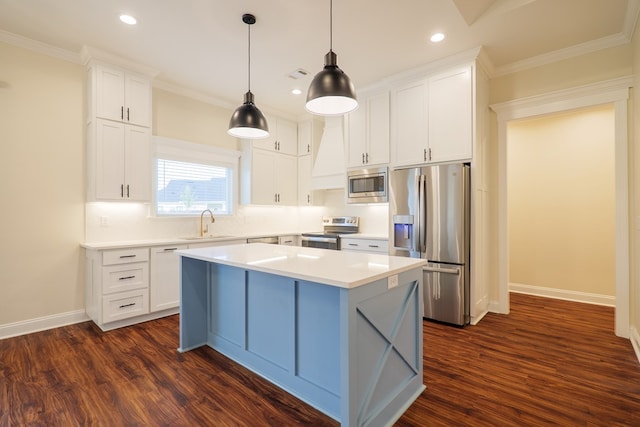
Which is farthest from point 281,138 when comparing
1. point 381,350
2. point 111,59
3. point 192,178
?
point 381,350

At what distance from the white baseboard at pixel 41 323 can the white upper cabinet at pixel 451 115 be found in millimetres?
4546

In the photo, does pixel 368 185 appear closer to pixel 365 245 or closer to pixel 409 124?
pixel 365 245

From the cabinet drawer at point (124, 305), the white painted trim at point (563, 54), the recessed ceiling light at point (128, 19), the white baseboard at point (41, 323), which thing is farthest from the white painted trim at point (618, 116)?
the white baseboard at point (41, 323)

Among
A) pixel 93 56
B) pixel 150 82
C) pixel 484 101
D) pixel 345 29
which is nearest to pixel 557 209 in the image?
pixel 484 101

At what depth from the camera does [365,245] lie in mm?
A: 4277

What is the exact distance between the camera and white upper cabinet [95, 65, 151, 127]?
3.42 metres

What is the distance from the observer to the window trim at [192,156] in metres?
4.09

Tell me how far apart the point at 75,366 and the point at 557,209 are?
19.7 ft

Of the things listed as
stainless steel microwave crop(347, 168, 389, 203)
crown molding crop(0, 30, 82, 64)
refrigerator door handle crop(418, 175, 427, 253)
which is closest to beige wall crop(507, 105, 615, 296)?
Answer: refrigerator door handle crop(418, 175, 427, 253)

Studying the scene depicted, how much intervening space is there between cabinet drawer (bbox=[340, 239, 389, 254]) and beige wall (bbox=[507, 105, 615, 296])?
237 centimetres

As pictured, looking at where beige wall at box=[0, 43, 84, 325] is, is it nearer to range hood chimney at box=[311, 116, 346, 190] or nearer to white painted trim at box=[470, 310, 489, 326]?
range hood chimney at box=[311, 116, 346, 190]

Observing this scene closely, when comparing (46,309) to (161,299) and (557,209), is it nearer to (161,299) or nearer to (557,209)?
(161,299)

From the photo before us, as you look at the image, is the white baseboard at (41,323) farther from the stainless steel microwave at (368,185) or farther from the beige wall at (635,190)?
the beige wall at (635,190)

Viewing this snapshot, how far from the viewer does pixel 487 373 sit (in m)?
2.39
